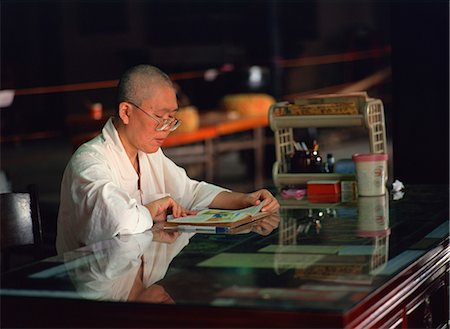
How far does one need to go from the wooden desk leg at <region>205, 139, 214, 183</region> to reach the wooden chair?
4.64m

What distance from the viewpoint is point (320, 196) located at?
3691 millimetres

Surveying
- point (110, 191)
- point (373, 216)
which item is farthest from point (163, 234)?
point (373, 216)

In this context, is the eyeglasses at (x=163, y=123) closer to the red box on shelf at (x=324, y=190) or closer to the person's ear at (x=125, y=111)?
the person's ear at (x=125, y=111)

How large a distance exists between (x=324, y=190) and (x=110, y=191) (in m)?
1.07

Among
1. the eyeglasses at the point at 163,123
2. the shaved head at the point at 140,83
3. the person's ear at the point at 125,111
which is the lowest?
the eyeglasses at the point at 163,123

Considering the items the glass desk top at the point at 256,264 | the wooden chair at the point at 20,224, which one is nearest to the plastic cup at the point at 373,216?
the glass desk top at the point at 256,264

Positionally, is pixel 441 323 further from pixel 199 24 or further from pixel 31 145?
pixel 199 24

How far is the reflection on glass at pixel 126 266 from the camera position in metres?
2.14

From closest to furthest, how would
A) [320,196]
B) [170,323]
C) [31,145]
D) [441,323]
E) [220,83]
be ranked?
1. [170,323]
2. [441,323]
3. [320,196]
4. [31,145]
5. [220,83]

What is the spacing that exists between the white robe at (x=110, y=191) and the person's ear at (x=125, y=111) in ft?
0.19

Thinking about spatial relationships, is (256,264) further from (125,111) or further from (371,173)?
(371,173)

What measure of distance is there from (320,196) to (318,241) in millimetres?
998

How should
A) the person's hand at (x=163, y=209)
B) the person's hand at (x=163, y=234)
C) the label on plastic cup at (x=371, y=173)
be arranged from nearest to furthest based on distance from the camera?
the person's hand at (x=163, y=234), the person's hand at (x=163, y=209), the label on plastic cup at (x=371, y=173)

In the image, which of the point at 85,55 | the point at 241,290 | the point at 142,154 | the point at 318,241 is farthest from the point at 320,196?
the point at 85,55
